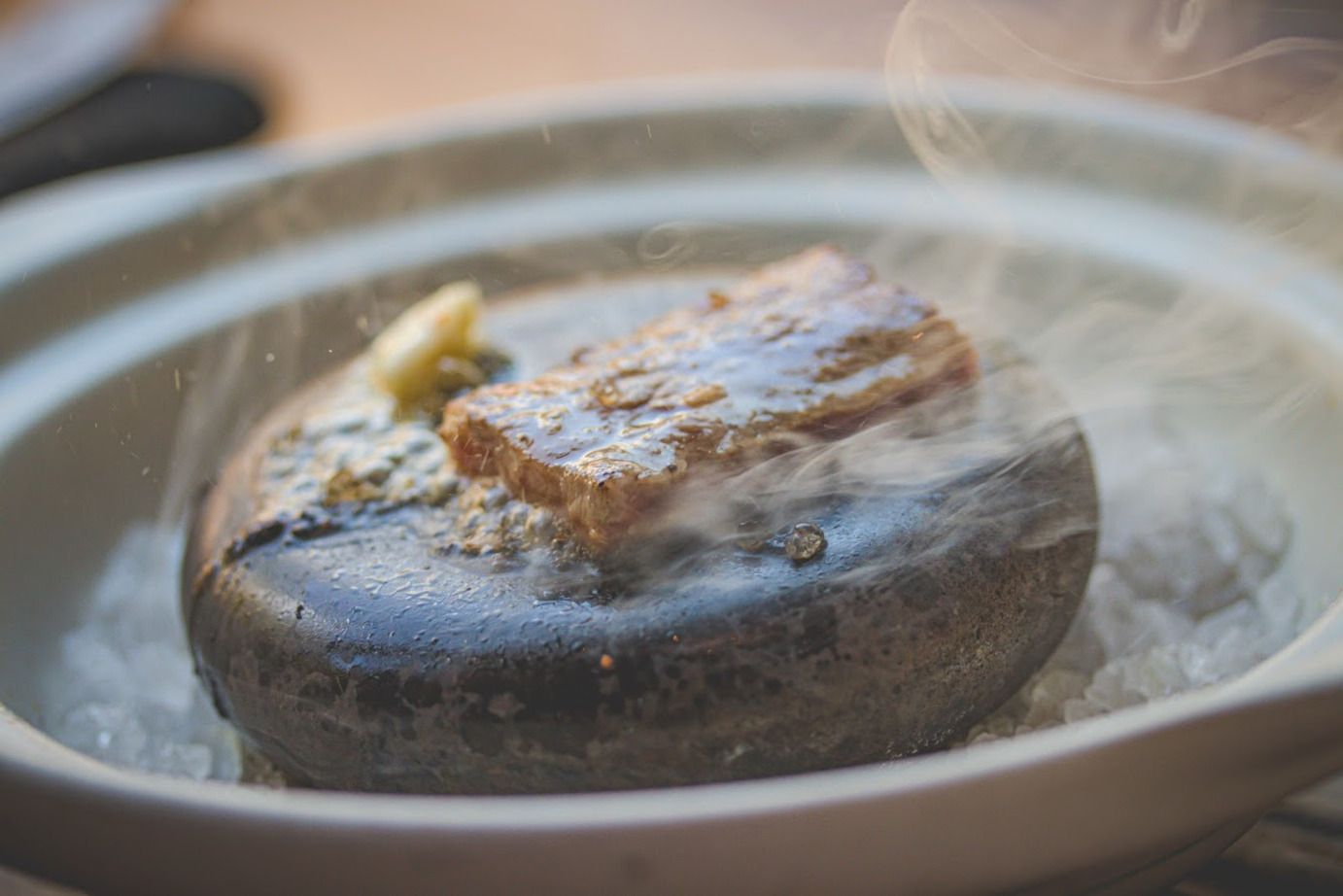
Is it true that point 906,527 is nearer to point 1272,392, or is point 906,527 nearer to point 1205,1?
point 1272,392

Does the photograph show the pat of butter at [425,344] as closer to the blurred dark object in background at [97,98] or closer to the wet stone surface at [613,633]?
the wet stone surface at [613,633]

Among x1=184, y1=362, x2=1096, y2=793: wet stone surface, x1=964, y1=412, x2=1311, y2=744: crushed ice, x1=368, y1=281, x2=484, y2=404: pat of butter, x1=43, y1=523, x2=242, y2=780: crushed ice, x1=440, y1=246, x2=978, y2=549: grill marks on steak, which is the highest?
x1=440, y1=246, x2=978, y2=549: grill marks on steak

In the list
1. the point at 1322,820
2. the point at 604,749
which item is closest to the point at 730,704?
the point at 604,749

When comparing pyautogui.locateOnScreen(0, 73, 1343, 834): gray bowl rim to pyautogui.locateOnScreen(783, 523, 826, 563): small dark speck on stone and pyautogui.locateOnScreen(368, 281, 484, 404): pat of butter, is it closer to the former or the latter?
pyautogui.locateOnScreen(783, 523, 826, 563): small dark speck on stone

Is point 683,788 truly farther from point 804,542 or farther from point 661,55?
point 661,55

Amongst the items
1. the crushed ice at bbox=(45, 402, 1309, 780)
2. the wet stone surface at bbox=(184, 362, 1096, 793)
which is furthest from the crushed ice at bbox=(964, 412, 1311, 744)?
the wet stone surface at bbox=(184, 362, 1096, 793)

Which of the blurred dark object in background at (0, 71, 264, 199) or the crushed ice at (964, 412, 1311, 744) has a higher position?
the crushed ice at (964, 412, 1311, 744)

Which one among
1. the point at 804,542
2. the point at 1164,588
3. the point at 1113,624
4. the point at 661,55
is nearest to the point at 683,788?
the point at 804,542
